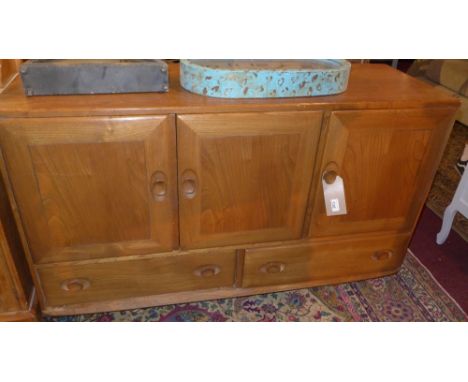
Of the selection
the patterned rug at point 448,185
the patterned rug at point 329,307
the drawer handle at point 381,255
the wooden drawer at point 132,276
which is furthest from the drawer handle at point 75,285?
the patterned rug at point 448,185

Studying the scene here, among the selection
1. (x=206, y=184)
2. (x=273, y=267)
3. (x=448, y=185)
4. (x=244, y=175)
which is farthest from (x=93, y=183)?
(x=448, y=185)

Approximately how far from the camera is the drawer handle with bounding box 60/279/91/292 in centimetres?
110

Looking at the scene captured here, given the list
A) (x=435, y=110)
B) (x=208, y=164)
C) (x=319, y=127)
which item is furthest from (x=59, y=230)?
(x=435, y=110)

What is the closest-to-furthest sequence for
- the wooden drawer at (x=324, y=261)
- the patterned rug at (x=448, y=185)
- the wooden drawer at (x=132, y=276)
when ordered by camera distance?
1. the wooden drawer at (x=132, y=276)
2. the wooden drawer at (x=324, y=261)
3. the patterned rug at (x=448, y=185)

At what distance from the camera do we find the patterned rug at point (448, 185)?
1.81m

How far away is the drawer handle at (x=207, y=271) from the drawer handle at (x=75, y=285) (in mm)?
324

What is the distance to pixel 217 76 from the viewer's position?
92 centimetres

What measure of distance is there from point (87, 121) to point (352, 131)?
68 centimetres

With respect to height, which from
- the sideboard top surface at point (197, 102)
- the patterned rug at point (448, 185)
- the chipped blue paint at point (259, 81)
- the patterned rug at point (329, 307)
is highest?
the chipped blue paint at point (259, 81)

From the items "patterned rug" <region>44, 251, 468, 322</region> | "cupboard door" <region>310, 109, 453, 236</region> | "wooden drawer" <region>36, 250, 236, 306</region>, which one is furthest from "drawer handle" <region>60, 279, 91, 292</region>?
"cupboard door" <region>310, 109, 453, 236</region>

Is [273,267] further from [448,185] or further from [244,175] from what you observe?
[448,185]

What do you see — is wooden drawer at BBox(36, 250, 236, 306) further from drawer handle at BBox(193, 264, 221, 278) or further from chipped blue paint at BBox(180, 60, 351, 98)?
chipped blue paint at BBox(180, 60, 351, 98)

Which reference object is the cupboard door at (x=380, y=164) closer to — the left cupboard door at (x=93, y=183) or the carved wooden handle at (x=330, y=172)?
the carved wooden handle at (x=330, y=172)

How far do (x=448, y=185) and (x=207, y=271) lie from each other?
1.55m
